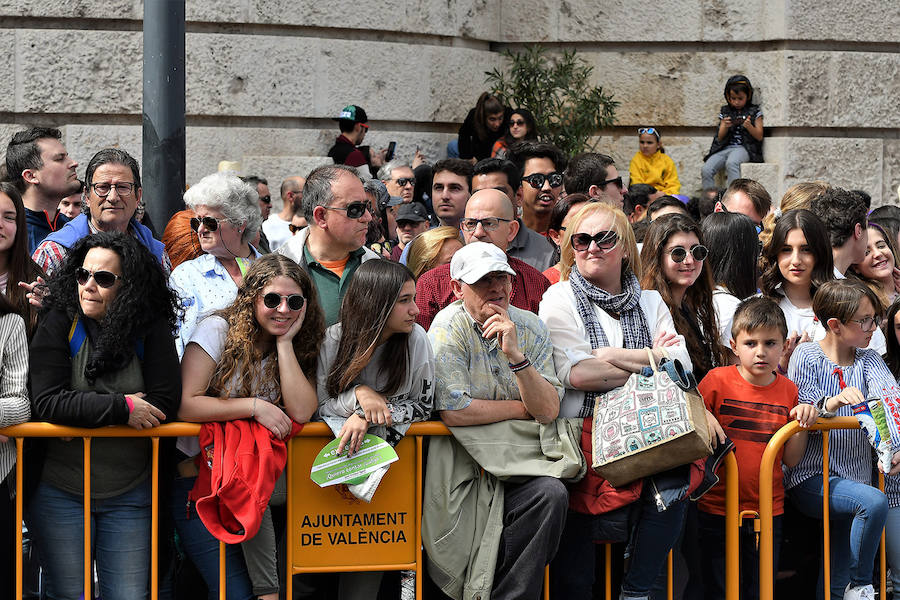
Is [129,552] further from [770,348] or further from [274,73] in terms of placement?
[274,73]

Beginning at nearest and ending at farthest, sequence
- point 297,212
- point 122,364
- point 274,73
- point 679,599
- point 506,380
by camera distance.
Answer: point 122,364, point 506,380, point 679,599, point 297,212, point 274,73

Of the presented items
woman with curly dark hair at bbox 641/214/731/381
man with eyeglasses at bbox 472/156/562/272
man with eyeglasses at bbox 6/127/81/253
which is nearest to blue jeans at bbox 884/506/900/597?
woman with curly dark hair at bbox 641/214/731/381

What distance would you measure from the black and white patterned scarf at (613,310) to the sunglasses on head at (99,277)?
188 centimetres

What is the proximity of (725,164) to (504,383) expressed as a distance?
682 cm

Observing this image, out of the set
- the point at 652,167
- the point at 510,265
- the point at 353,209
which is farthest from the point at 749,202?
the point at 652,167

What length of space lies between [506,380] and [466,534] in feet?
2.06

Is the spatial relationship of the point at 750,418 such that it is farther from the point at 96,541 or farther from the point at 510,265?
the point at 96,541

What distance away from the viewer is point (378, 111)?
10086 millimetres

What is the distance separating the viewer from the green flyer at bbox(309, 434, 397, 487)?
4332 mm

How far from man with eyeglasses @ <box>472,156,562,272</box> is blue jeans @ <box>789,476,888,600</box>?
6.26ft

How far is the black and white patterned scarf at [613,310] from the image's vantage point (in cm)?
476

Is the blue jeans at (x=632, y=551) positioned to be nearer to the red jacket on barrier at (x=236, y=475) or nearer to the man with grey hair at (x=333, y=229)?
the red jacket on barrier at (x=236, y=475)

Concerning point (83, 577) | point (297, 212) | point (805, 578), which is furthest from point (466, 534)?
point (297, 212)

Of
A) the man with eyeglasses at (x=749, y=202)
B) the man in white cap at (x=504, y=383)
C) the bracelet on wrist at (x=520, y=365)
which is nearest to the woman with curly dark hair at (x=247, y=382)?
the man in white cap at (x=504, y=383)
